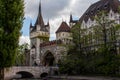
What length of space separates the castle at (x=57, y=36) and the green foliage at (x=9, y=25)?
45644mm

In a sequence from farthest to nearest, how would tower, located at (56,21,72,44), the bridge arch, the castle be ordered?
1. tower, located at (56,21,72,44)
2. the bridge arch
3. the castle

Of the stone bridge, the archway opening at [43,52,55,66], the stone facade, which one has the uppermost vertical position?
the stone facade

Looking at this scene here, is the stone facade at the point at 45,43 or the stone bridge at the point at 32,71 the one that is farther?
the stone facade at the point at 45,43

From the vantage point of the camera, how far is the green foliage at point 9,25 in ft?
52.0

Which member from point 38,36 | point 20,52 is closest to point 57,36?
point 38,36

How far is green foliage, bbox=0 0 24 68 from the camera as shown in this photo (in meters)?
15.8

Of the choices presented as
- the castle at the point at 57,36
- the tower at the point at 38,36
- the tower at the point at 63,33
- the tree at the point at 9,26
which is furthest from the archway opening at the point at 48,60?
the tree at the point at 9,26

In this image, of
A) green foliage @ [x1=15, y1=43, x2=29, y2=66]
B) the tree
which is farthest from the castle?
the tree

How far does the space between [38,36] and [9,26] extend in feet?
233

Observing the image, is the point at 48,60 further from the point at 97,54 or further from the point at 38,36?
the point at 97,54

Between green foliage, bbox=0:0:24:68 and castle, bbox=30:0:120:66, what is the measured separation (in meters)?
45.6

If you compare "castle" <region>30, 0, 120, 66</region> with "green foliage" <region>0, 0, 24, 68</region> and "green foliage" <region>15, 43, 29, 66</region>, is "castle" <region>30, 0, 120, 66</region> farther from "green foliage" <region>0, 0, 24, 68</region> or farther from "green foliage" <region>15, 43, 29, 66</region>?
"green foliage" <region>0, 0, 24, 68</region>

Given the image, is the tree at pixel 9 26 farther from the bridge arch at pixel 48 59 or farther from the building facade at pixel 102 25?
the bridge arch at pixel 48 59

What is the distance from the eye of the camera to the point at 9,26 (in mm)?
15938
